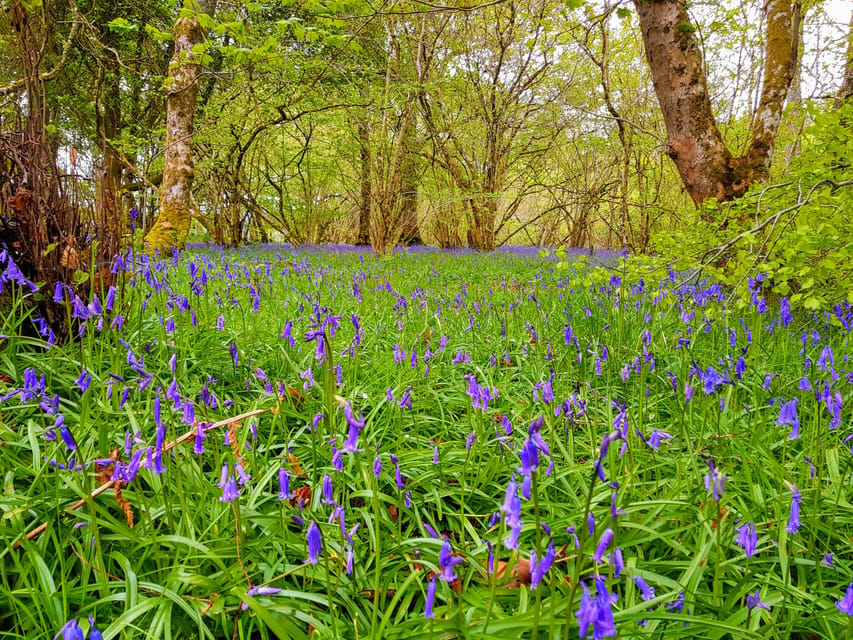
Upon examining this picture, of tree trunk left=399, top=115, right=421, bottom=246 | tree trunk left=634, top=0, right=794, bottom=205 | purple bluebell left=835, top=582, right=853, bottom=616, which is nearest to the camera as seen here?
purple bluebell left=835, top=582, right=853, bottom=616

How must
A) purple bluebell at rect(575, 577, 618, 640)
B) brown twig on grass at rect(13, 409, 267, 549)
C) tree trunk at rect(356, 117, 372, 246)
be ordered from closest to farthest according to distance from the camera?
purple bluebell at rect(575, 577, 618, 640)
brown twig on grass at rect(13, 409, 267, 549)
tree trunk at rect(356, 117, 372, 246)

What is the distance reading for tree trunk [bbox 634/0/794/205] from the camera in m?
4.66

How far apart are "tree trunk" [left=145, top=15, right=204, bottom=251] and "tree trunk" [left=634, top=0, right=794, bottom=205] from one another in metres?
6.89

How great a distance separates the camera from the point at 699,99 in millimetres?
4711

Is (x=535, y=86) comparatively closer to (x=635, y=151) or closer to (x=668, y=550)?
(x=635, y=151)

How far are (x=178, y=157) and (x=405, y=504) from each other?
830 cm

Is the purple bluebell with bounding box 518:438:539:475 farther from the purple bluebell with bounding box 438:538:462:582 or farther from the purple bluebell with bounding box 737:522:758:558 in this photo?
the purple bluebell with bounding box 737:522:758:558

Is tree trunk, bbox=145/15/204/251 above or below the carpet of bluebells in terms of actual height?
above

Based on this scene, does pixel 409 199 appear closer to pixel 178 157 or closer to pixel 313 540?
pixel 178 157

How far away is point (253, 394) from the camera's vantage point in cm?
253

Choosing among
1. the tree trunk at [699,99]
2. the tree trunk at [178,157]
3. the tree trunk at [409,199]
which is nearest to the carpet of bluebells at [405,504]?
the tree trunk at [699,99]

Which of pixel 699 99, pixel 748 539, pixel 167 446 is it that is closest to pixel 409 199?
pixel 699 99

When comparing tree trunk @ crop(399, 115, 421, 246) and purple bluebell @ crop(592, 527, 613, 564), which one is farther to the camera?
tree trunk @ crop(399, 115, 421, 246)

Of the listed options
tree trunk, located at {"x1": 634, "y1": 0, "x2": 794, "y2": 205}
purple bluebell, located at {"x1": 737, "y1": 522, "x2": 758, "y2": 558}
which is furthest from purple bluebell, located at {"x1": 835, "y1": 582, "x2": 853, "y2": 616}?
tree trunk, located at {"x1": 634, "y1": 0, "x2": 794, "y2": 205}
